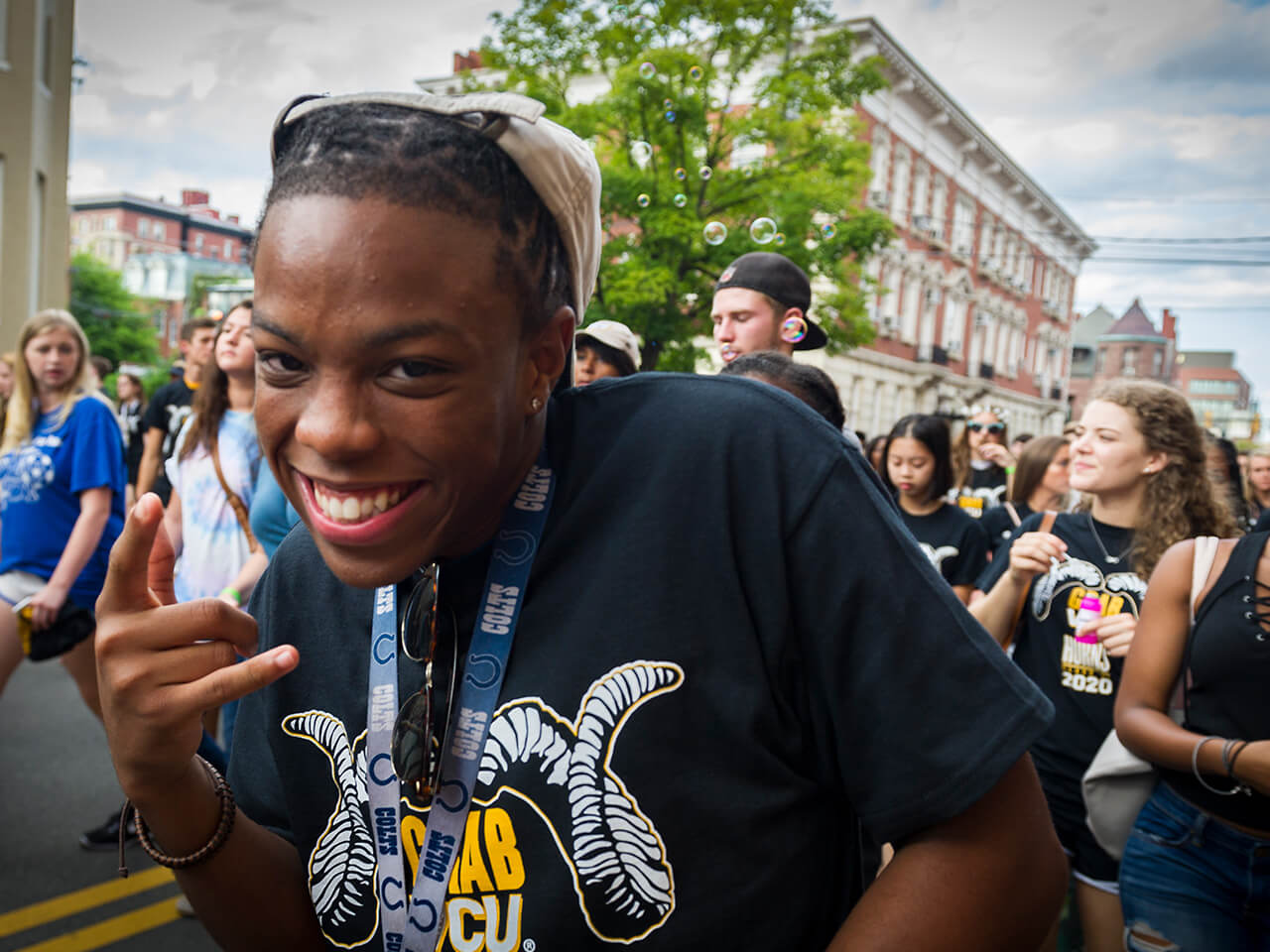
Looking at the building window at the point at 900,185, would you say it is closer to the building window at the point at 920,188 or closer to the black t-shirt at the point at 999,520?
the building window at the point at 920,188

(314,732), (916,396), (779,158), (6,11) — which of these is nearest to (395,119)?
(314,732)

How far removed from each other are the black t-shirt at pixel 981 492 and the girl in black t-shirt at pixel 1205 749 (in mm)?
2417

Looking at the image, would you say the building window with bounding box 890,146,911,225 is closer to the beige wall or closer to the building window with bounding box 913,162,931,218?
the building window with bounding box 913,162,931,218

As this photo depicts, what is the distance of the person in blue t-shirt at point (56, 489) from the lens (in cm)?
439

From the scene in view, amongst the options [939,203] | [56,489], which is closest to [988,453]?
[56,489]

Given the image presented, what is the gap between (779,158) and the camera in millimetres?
16578

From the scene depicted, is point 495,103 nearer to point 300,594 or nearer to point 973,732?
point 300,594

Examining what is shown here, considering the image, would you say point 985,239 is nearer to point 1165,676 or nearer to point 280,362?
point 1165,676

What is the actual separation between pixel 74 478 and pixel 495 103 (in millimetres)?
4215

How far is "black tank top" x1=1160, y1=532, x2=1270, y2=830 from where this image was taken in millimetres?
2377

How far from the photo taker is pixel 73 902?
3902mm

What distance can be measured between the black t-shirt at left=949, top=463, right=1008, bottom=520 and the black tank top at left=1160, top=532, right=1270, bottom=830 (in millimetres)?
2471

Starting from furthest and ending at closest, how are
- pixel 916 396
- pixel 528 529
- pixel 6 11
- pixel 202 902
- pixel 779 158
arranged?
pixel 916 396 < pixel 779 158 < pixel 6 11 < pixel 202 902 < pixel 528 529

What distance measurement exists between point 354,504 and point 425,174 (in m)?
0.35
